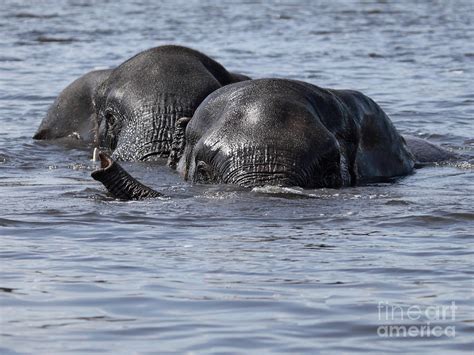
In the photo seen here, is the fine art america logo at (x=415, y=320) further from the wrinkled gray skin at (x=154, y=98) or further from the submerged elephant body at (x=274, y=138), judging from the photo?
the wrinkled gray skin at (x=154, y=98)

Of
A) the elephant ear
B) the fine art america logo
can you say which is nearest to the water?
the fine art america logo

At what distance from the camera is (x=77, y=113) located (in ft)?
45.2

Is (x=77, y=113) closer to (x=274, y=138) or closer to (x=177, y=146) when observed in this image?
(x=177, y=146)

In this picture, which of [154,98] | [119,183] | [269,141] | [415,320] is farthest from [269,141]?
[415,320]

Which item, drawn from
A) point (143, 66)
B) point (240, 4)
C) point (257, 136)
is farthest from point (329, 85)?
point (240, 4)

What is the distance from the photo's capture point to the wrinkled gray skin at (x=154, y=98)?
12133mm

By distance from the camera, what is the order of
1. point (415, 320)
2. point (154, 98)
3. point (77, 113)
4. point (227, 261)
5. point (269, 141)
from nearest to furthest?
point (415, 320), point (227, 261), point (269, 141), point (154, 98), point (77, 113)

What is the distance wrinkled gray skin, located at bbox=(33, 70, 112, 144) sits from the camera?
44.4 ft

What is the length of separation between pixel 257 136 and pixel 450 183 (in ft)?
6.93

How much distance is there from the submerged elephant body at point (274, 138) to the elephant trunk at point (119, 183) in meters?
0.57

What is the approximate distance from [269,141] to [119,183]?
105cm

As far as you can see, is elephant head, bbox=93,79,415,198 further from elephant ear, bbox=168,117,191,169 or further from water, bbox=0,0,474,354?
elephant ear, bbox=168,117,191,169

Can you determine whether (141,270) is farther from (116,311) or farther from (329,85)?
(329,85)

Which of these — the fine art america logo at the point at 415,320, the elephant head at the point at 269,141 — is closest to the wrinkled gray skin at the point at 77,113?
the elephant head at the point at 269,141
